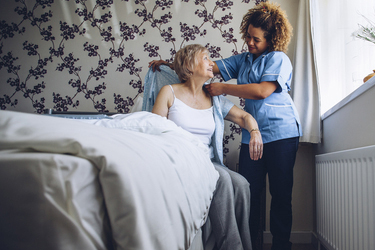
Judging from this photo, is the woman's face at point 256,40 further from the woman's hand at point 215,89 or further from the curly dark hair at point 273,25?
the woman's hand at point 215,89

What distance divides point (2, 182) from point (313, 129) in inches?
73.2

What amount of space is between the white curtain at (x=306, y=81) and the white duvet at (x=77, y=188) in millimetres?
1613

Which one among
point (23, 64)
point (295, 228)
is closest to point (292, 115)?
point (295, 228)

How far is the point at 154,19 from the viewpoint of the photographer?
2.23 m

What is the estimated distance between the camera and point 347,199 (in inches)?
46.8

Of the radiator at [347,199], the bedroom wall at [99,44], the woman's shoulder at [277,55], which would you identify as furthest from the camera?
the bedroom wall at [99,44]

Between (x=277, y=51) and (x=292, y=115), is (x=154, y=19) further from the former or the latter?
(x=292, y=115)

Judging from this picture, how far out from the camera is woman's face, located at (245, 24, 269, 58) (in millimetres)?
1615

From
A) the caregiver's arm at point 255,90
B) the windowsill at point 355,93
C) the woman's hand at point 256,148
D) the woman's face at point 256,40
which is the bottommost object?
the woman's hand at point 256,148

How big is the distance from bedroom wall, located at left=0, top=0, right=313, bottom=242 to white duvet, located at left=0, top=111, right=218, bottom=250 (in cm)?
174

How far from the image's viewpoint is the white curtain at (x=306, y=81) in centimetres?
181

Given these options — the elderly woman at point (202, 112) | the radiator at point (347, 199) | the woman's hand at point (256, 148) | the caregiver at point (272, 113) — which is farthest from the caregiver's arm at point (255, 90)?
the radiator at point (347, 199)

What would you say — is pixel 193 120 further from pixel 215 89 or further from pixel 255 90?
pixel 255 90

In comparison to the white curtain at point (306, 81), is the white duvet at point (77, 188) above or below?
below
